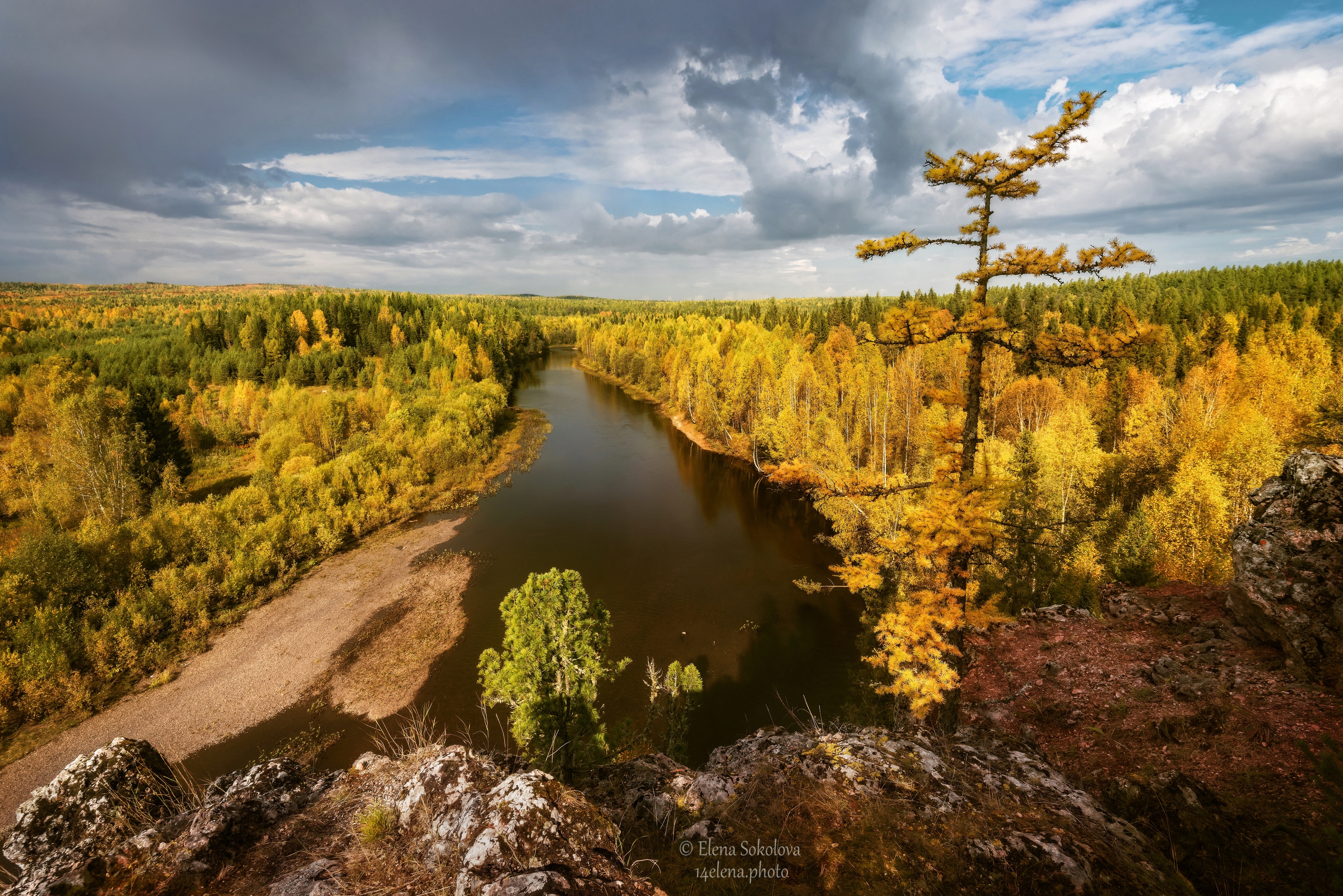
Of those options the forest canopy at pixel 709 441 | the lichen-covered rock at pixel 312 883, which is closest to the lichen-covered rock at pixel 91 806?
the lichen-covered rock at pixel 312 883

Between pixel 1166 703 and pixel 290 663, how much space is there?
95.5ft

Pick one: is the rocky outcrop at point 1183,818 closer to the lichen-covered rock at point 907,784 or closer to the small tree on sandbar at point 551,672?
the lichen-covered rock at point 907,784

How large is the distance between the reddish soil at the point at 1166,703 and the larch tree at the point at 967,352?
278cm

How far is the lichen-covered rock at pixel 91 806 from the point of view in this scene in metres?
5.19

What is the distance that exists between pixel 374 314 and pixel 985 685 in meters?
104

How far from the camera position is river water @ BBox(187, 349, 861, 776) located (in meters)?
18.6

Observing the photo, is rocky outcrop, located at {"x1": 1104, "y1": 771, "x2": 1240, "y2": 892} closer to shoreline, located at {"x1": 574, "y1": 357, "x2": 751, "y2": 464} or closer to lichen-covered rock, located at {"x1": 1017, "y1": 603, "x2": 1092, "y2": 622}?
lichen-covered rock, located at {"x1": 1017, "y1": 603, "x2": 1092, "y2": 622}

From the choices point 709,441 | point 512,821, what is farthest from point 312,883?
point 709,441

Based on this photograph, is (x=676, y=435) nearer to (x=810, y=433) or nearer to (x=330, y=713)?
(x=810, y=433)

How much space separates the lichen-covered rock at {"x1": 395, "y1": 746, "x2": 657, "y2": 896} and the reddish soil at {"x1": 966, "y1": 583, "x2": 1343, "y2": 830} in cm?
811

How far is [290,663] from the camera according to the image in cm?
2150

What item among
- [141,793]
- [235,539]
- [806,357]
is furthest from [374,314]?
[141,793]

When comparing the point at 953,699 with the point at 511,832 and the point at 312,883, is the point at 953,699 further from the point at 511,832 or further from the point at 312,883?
the point at 312,883

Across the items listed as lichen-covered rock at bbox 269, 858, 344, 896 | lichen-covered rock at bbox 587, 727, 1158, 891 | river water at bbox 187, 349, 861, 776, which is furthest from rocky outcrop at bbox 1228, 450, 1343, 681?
lichen-covered rock at bbox 269, 858, 344, 896
